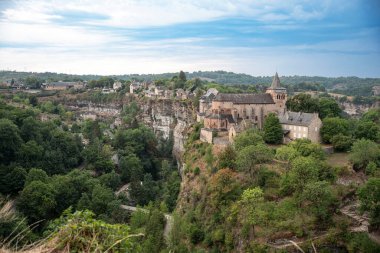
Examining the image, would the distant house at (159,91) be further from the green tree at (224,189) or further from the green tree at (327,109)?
the green tree at (224,189)

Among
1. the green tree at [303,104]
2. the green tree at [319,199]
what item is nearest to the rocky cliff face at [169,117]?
the green tree at [303,104]

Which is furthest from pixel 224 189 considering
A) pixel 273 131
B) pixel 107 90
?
pixel 107 90

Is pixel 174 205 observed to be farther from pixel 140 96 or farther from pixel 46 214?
pixel 140 96

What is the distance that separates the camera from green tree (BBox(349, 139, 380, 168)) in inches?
1133

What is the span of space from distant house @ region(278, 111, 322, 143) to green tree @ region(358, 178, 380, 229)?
13277 millimetres

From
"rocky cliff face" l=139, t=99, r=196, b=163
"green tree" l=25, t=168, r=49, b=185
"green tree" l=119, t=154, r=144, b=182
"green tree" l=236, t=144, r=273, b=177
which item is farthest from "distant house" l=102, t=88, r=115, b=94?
"green tree" l=236, t=144, r=273, b=177

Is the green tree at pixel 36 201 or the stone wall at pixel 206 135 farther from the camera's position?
→ the stone wall at pixel 206 135

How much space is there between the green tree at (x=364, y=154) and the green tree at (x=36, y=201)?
85.9ft

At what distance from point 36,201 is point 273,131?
22.7 metres

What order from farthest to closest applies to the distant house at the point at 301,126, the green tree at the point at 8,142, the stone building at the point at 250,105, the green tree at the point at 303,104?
the stone building at the point at 250,105, the green tree at the point at 303,104, the green tree at the point at 8,142, the distant house at the point at 301,126

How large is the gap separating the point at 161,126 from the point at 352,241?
57.3 metres

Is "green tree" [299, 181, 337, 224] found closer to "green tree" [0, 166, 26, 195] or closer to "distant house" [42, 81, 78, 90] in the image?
"green tree" [0, 166, 26, 195]

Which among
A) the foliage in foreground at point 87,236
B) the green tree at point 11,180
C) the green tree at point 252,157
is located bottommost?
the green tree at point 11,180

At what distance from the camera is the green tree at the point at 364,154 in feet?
94.4
